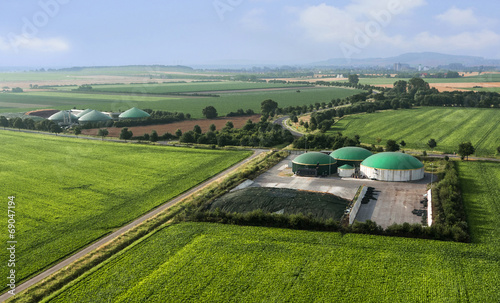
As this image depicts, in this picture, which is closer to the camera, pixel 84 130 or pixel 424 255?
pixel 424 255

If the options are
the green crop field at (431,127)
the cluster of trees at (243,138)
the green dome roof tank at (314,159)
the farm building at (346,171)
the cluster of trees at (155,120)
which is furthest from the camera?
the cluster of trees at (155,120)

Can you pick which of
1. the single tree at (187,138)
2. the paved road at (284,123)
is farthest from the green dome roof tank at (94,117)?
the paved road at (284,123)

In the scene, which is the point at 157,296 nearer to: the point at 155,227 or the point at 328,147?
the point at 155,227

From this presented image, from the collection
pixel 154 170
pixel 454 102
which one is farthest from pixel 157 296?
pixel 454 102

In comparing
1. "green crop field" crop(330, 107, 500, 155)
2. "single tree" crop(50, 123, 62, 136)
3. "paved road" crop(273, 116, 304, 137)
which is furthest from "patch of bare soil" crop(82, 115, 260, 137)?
"green crop field" crop(330, 107, 500, 155)

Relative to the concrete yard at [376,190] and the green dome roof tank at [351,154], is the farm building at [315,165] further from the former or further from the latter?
the green dome roof tank at [351,154]

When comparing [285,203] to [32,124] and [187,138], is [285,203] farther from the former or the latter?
[32,124]
